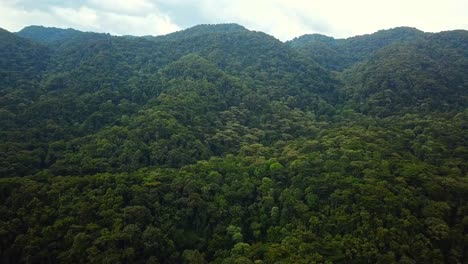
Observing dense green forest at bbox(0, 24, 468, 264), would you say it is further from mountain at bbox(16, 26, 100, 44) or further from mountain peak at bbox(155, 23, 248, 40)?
mountain at bbox(16, 26, 100, 44)

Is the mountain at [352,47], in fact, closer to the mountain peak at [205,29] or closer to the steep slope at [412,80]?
the steep slope at [412,80]

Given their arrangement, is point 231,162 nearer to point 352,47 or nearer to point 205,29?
point 352,47

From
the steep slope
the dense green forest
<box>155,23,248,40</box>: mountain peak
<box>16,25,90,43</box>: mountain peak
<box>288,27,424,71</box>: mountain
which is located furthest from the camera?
<box>16,25,90,43</box>: mountain peak

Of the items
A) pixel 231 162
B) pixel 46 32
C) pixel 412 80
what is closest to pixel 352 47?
pixel 412 80

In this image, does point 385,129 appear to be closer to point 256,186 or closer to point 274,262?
point 256,186

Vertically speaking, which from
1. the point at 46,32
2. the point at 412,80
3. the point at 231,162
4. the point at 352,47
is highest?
the point at 352,47

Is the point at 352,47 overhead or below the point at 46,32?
overhead

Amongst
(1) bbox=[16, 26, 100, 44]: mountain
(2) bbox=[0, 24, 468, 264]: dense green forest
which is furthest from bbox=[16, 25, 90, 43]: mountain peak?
(2) bbox=[0, 24, 468, 264]: dense green forest

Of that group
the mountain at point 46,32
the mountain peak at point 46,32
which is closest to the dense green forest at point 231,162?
the mountain peak at point 46,32
